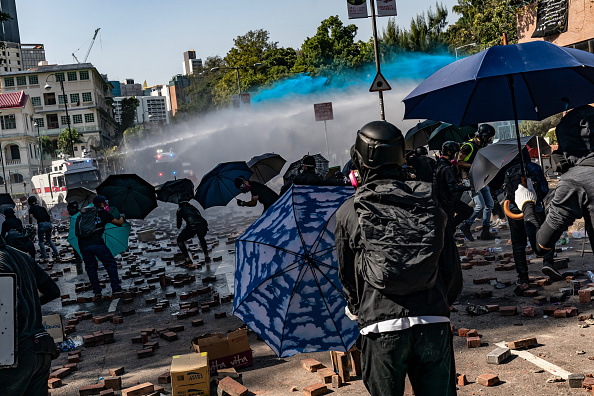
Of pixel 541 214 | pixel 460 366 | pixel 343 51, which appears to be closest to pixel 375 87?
pixel 541 214

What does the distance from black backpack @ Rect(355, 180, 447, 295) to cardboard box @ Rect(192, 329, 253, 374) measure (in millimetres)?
3444

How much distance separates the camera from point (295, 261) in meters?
4.16

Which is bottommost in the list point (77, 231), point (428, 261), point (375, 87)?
point (77, 231)

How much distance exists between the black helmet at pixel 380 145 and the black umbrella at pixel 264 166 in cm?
1260

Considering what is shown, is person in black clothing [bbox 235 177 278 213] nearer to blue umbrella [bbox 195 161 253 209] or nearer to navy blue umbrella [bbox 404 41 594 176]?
blue umbrella [bbox 195 161 253 209]

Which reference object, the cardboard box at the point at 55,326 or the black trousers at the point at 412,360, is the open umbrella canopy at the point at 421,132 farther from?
the black trousers at the point at 412,360

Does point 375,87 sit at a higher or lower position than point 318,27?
lower

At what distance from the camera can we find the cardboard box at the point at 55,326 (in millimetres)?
7715

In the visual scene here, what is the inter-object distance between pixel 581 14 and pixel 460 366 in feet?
70.0

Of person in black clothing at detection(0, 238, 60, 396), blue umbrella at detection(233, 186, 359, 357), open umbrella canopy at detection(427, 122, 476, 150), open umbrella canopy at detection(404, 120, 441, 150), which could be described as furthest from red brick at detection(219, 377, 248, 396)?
open umbrella canopy at detection(404, 120, 441, 150)

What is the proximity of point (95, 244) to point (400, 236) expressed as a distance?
927 centimetres

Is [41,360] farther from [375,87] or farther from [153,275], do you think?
[375,87]

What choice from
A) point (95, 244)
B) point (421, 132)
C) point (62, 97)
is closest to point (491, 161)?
point (95, 244)

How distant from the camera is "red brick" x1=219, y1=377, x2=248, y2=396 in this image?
Answer: 16.5 ft
